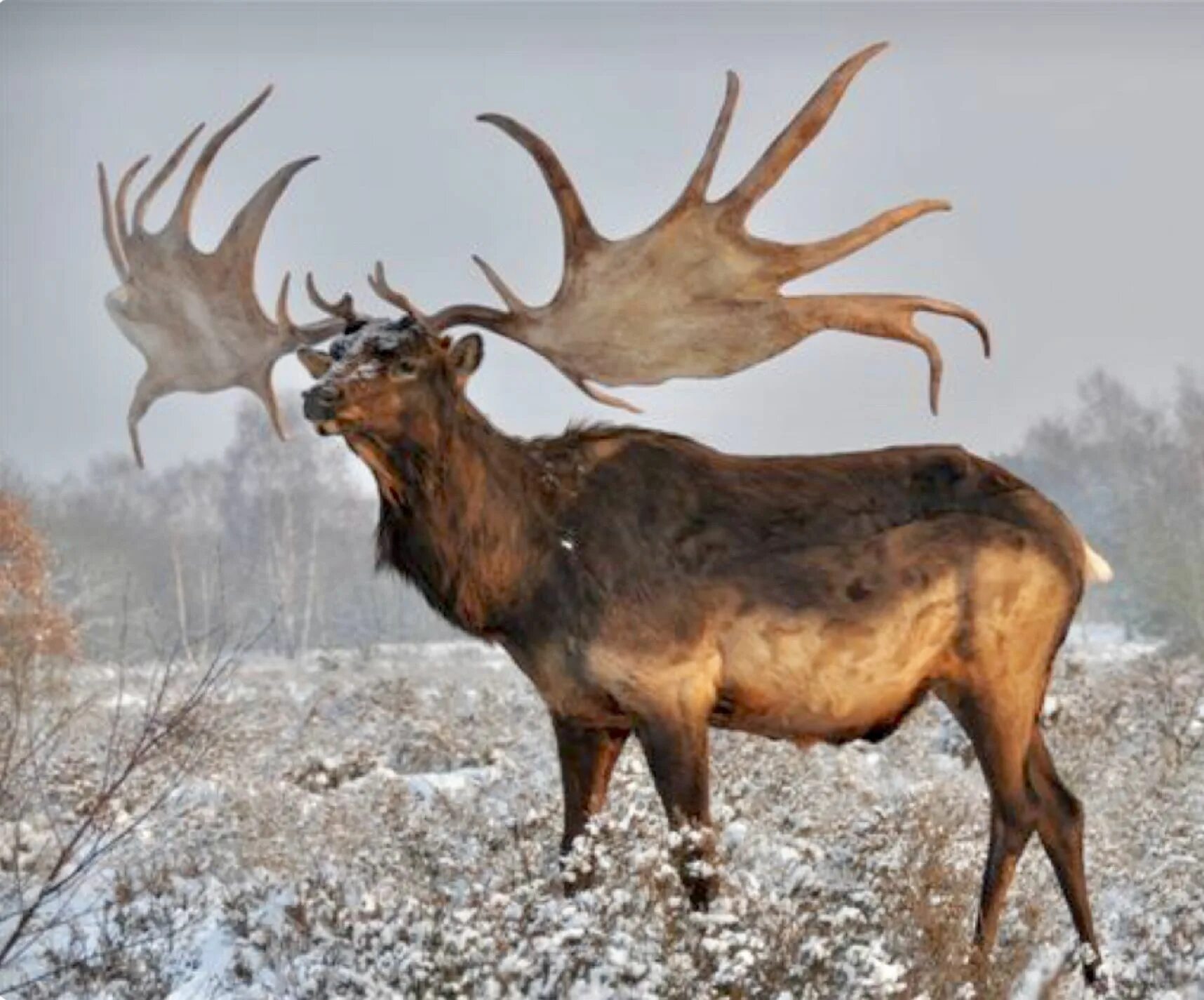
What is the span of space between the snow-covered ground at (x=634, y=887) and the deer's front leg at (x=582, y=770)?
216mm

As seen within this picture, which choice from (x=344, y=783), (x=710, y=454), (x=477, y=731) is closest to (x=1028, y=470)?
Answer: (x=477, y=731)

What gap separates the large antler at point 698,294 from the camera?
4.90 meters

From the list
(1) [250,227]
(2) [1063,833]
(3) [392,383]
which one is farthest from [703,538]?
(1) [250,227]

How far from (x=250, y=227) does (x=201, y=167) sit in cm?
32

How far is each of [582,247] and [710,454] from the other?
34.2 inches

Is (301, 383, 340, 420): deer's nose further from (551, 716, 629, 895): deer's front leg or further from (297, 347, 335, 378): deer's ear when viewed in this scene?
(551, 716, 629, 895): deer's front leg

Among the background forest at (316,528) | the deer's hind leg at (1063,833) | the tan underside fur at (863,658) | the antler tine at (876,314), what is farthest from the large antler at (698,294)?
the background forest at (316,528)

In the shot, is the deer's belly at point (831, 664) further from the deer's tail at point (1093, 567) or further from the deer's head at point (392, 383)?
the deer's head at point (392, 383)

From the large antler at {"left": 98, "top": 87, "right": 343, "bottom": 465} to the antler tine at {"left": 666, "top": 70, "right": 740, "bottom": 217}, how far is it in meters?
1.41

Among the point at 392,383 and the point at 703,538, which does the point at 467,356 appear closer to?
the point at 392,383

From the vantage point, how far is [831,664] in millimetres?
4848

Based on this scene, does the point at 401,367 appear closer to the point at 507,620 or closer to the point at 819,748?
the point at 507,620

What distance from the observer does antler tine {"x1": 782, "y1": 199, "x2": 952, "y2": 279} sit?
4809 mm

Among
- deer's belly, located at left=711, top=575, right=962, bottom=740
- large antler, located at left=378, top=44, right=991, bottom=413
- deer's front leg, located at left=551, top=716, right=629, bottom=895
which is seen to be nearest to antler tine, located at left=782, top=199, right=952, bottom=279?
large antler, located at left=378, top=44, right=991, bottom=413
